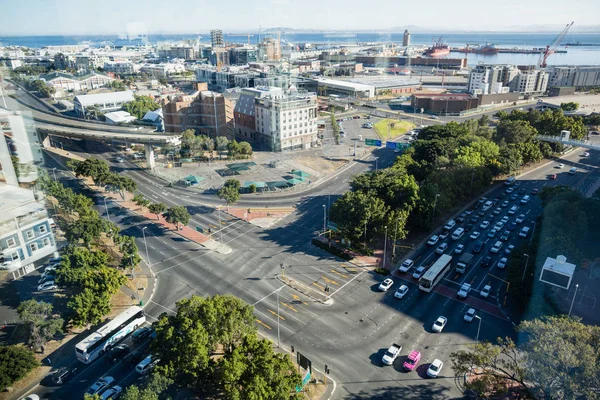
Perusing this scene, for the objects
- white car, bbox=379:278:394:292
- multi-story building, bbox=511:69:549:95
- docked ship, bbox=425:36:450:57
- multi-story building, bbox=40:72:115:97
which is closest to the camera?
white car, bbox=379:278:394:292

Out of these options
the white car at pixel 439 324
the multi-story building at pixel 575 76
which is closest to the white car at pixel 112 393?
the white car at pixel 439 324

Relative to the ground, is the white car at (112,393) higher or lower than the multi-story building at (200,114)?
lower

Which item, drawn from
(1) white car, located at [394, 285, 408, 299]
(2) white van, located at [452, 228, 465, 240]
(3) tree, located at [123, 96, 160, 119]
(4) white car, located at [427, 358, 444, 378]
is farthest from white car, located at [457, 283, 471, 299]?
(3) tree, located at [123, 96, 160, 119]

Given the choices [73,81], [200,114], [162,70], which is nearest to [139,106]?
[200,114]

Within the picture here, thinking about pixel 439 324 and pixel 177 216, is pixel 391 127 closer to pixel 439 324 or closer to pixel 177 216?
pixel 177 216

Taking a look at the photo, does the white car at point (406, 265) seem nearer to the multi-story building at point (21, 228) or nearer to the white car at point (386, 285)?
the white car at point (386, 285)

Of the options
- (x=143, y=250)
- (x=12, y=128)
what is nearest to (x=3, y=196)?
(x=12, y=128)

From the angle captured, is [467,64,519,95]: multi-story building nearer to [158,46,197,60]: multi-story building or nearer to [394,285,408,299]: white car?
[394,285,408,299]: white car

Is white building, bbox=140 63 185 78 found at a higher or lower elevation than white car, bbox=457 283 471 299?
higher
